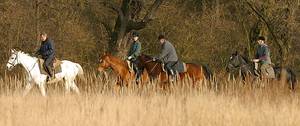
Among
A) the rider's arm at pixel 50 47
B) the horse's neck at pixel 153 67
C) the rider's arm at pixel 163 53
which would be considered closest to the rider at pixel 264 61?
the rider's arm at pixel 163 53

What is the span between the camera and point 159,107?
28.1 feet

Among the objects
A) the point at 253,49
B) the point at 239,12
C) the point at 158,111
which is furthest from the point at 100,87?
the point at 253,49

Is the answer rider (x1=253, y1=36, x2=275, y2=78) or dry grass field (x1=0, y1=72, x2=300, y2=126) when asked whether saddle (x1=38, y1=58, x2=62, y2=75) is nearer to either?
dry grass field (x1=0, y1=72, x2=300, y2=126)

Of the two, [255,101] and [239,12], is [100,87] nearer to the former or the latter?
[255,101]

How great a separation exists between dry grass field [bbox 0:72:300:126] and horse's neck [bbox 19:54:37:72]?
322 centimetres

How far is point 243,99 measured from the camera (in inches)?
379

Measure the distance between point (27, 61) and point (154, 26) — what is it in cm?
1337

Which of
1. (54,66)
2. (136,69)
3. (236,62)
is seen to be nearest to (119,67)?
(136,69)

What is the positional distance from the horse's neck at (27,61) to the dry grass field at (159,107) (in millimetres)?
3223

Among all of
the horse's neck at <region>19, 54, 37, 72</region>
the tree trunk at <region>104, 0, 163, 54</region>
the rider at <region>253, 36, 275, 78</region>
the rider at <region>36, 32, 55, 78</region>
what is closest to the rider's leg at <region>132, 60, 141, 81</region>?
the rider at <region>36, 32, 55, 78</region>

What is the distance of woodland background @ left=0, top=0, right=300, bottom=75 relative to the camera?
21.6m

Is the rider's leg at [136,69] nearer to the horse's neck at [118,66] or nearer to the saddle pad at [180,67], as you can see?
the horse's neck at [118,66]

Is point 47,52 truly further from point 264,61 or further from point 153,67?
point 264,61

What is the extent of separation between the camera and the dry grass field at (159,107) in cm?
762
